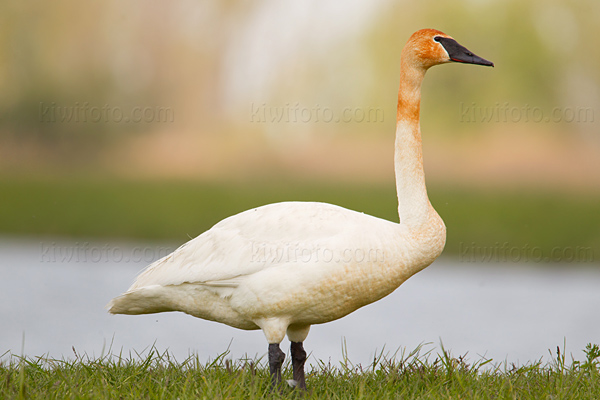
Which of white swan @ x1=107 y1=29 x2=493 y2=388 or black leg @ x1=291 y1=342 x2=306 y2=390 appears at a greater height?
white swan @ x1=107 y1=29 x2=493 y2=388

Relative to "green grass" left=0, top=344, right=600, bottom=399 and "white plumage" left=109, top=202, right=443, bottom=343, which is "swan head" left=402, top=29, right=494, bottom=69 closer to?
"white plumage" left=109, top=202, right=443, bottom=343

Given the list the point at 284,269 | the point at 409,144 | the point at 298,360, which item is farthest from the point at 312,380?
the point at 409,144

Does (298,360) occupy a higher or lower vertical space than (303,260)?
lower

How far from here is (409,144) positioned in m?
3.73

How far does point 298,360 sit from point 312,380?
20cm

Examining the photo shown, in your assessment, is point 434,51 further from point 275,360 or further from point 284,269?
point 275,360

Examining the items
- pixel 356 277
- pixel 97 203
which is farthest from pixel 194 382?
pixel 97 203

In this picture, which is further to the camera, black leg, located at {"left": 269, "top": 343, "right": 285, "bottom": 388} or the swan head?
the swan head

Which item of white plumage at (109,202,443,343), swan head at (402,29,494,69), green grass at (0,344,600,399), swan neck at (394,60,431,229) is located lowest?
green grass at (0,344,600,399)

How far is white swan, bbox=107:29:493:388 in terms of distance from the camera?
3.34 meters

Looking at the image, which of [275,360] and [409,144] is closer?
[275,360]

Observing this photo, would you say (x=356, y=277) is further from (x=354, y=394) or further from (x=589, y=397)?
(x=589, y=397)

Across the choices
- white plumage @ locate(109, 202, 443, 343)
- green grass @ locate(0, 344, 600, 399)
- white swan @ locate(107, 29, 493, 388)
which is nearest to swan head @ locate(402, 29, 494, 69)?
white swan @ locate(107, 29, 493, 388)

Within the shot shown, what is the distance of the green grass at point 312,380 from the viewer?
3.20 m
